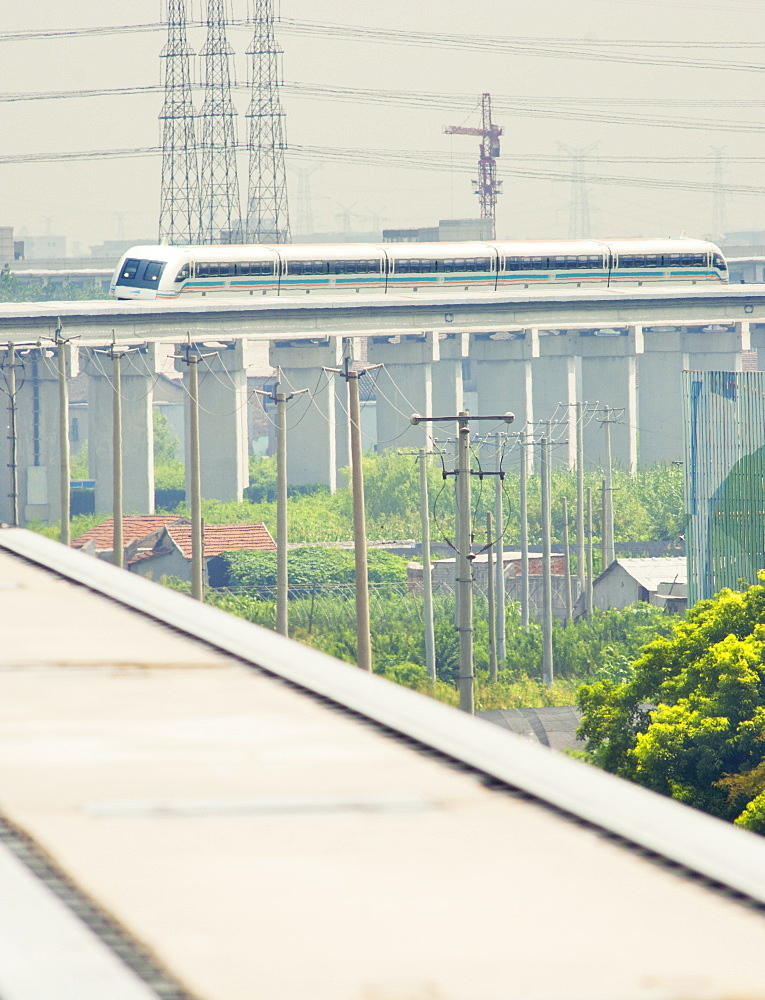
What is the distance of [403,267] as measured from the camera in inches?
3391

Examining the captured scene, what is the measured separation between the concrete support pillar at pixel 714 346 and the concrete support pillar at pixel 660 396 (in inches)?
80.1

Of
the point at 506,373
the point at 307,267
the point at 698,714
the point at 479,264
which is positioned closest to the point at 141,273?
the point at 307,267

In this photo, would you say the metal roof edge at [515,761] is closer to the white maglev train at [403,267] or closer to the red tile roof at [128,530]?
the red tile roof at [128,530]

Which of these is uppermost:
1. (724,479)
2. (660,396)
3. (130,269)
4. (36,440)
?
(130,269)

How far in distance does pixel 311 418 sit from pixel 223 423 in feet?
25.4

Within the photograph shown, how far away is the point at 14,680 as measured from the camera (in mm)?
12352

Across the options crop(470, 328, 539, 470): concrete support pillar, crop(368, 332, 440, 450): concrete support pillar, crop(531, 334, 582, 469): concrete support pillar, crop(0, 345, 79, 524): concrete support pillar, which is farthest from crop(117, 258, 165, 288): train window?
crop(531, 334, 582, 469): concrete support pillar

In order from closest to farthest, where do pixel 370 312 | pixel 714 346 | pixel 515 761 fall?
pixel 515 761
pixel 370 312
pixel 714 346

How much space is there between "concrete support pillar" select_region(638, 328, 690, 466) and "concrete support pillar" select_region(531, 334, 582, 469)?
476 cm

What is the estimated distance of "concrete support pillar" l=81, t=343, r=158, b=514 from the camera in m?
87.6

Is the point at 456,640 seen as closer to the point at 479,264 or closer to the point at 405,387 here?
the point at 479,264

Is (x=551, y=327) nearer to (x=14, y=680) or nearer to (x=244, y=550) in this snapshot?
(x=244, y=550)

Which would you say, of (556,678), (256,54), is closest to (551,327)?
(256,54)

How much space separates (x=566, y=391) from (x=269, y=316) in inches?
A: 1453
